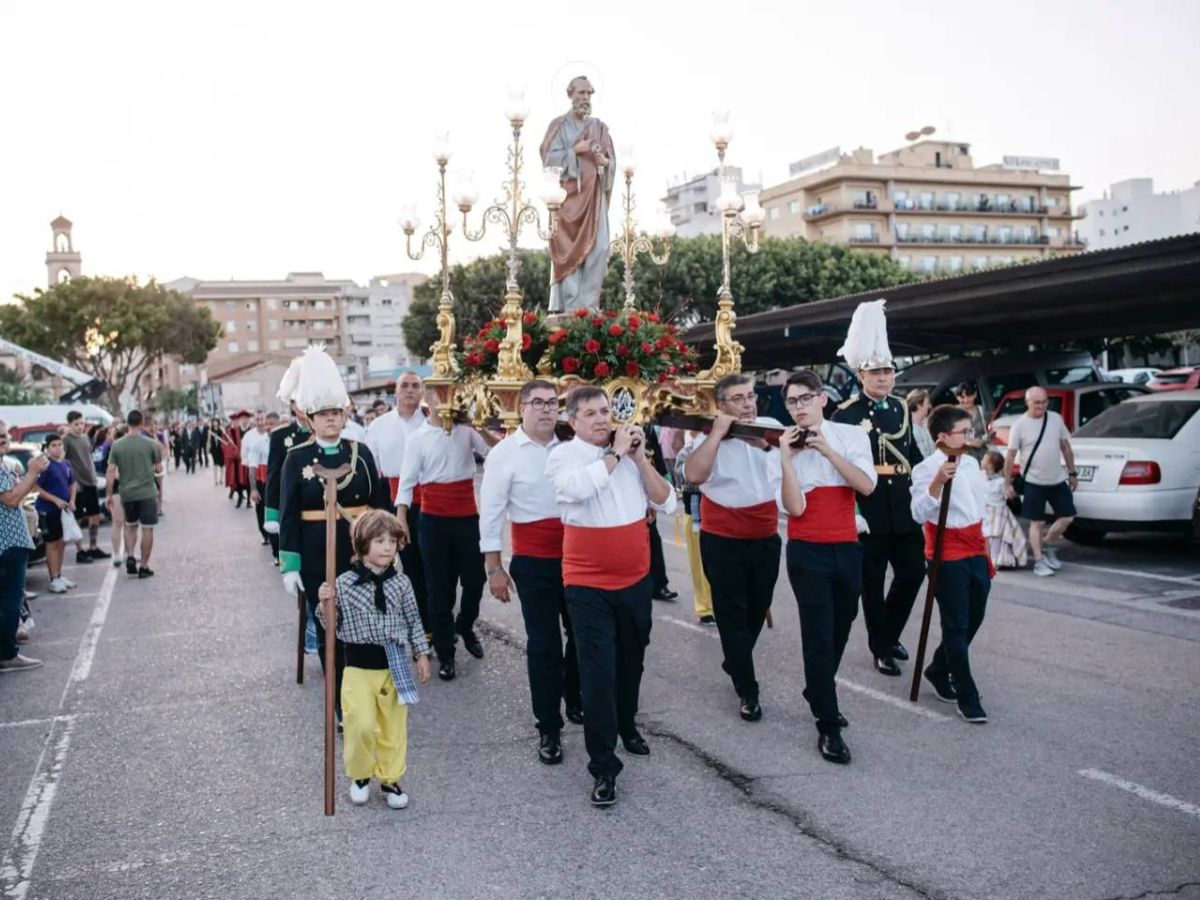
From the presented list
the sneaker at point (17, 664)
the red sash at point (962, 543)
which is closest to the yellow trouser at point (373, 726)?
the red sash at point (962, 543)

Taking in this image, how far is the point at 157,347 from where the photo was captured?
58250mm

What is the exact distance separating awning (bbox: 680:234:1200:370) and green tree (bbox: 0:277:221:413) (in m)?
40.0

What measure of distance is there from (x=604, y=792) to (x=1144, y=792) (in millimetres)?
2378

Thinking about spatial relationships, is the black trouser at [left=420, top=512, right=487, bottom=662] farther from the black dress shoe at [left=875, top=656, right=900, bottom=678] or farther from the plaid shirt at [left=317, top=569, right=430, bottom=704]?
the black dress shoe at [left=875, top=656, right=900, bottom=678]

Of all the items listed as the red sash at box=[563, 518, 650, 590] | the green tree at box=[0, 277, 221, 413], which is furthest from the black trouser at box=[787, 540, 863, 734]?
the green tree at box=[0, 277, 221, 413]

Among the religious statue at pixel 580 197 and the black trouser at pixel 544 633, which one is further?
the religious statue at pixel 580 197

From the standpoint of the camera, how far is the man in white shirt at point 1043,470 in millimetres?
10258

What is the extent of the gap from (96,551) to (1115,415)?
13.2 meters

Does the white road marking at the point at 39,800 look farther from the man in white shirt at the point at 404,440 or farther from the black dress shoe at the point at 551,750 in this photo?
the man in white shirt at the point at 404,440

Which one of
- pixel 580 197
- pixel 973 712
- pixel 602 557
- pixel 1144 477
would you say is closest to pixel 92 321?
pixel 580 197

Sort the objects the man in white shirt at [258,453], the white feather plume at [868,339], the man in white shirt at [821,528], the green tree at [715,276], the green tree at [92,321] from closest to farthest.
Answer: the man in white shirt at [821,528] → the white feather plume at [868,339] → the man in white shirt at [258,453] → the green tree at [715,276] → the green tree at [92,321]

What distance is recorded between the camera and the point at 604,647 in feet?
16.6

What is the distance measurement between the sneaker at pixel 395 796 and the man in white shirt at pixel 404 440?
3.20m

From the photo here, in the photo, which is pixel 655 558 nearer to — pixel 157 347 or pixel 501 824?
pixel 501 824
